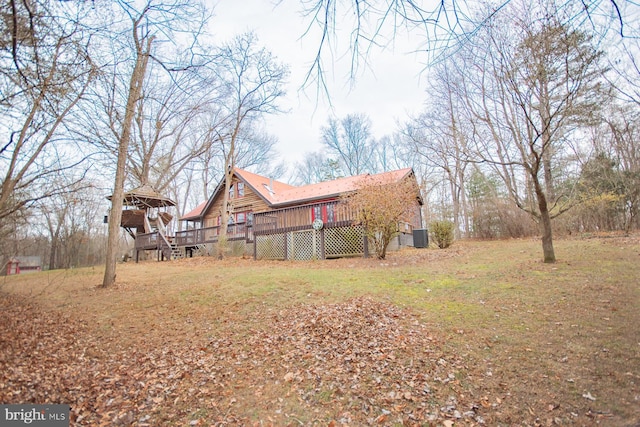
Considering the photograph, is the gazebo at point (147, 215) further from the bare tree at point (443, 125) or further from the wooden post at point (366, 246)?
the bare tree at point (443, 125)

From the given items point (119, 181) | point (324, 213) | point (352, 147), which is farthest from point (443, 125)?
point (352, 147)

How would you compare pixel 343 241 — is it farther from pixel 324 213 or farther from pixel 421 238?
pixel 421 238

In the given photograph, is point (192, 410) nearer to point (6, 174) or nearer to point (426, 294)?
Result: point (426, 294)

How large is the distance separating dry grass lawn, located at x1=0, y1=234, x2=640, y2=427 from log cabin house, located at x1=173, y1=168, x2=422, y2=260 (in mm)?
6128

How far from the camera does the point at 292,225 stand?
15156 mm

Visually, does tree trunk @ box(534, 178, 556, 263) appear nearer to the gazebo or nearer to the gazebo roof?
the gazebo roof

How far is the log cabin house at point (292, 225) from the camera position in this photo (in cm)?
1386

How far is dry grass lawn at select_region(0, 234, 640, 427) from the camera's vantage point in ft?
10.8

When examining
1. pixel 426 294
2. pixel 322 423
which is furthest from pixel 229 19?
pixel 426 294

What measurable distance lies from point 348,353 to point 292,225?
11002 millimetres

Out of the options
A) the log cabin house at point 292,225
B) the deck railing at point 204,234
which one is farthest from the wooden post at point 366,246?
the deck railing at point 204,234

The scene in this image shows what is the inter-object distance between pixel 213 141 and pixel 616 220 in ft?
72.9

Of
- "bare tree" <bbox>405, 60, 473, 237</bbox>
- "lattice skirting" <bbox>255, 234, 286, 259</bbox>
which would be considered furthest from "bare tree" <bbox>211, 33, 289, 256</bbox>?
"bare tree" <bbox>405, 60, 473, 237</bbox>

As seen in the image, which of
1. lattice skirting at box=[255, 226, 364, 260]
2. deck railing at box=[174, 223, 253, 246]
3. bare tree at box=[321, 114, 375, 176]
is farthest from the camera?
bare tree at box=[321, 114, 375, 176]
